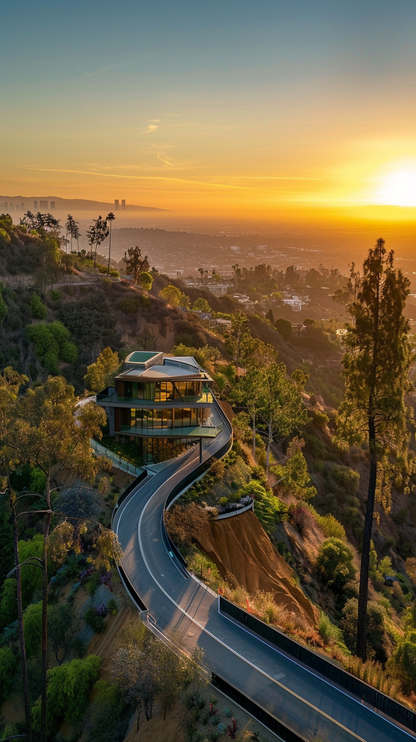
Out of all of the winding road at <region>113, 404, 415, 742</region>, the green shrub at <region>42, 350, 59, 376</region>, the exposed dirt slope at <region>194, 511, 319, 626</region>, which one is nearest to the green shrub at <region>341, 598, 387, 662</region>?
the exposed dirt slope at <region>194, 511, 319, 626</region>

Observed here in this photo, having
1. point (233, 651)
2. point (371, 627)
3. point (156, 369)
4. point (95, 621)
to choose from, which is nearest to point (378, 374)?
point (233, 651)

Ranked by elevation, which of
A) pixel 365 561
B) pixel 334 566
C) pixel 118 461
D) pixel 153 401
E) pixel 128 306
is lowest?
pixel 334 566

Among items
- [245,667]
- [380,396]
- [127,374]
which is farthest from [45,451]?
[127,374]

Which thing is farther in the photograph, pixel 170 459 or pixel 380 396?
pixel 170 459

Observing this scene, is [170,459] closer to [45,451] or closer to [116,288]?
[45,451]

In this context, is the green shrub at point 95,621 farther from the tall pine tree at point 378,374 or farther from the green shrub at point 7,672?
the tall pine tree at point 378,374

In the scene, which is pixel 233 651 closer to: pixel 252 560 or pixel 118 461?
pixel 252 560

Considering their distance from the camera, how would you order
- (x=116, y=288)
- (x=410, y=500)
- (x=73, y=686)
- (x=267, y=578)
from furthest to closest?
(x=116, y=288) → (x=410, y=500) → (x=267, y=578) → (x=73, y=686)
